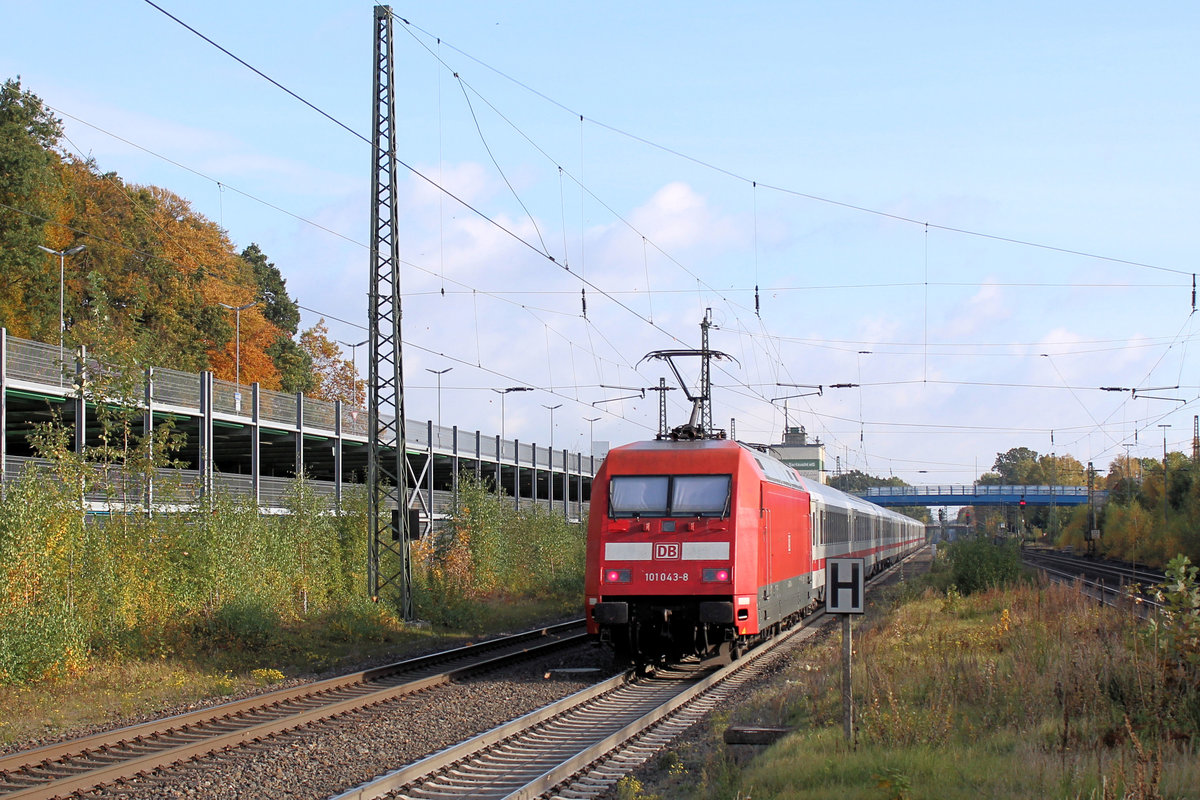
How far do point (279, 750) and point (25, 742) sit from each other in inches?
115

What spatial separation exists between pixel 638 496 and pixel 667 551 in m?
0.96

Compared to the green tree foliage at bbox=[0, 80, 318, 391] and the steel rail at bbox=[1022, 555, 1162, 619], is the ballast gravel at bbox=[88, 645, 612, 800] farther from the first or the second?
the green tree foliage at bbox=[0, 80, 318, 391]

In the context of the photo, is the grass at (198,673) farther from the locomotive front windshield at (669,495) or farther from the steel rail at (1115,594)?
the steel rail at (1115,594)

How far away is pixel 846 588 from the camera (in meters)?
10.4

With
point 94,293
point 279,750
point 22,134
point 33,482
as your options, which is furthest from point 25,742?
point 22,134

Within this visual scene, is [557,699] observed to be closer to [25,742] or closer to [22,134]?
[25,742]

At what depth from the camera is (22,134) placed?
5012cm

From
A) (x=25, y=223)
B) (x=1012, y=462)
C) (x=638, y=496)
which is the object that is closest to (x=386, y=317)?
(x=638, y=496)

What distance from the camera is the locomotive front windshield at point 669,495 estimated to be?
55.2ft

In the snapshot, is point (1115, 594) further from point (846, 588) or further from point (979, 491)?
point (979, 491)

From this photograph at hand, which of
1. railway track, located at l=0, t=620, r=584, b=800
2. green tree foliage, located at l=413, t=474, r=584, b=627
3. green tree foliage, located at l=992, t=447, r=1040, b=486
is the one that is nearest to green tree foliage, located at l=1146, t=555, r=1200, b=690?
railway track, located at l=0, t=620, r=584, b=800

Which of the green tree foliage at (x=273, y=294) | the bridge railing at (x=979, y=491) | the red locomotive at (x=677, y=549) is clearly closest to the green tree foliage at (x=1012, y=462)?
the bridge railing at (x=979, y=491)

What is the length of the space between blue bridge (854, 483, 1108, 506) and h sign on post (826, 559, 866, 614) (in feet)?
345

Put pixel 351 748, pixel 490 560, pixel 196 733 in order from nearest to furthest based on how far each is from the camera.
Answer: pixel 351 748 < pixel 196 733 < pixel 490 560
